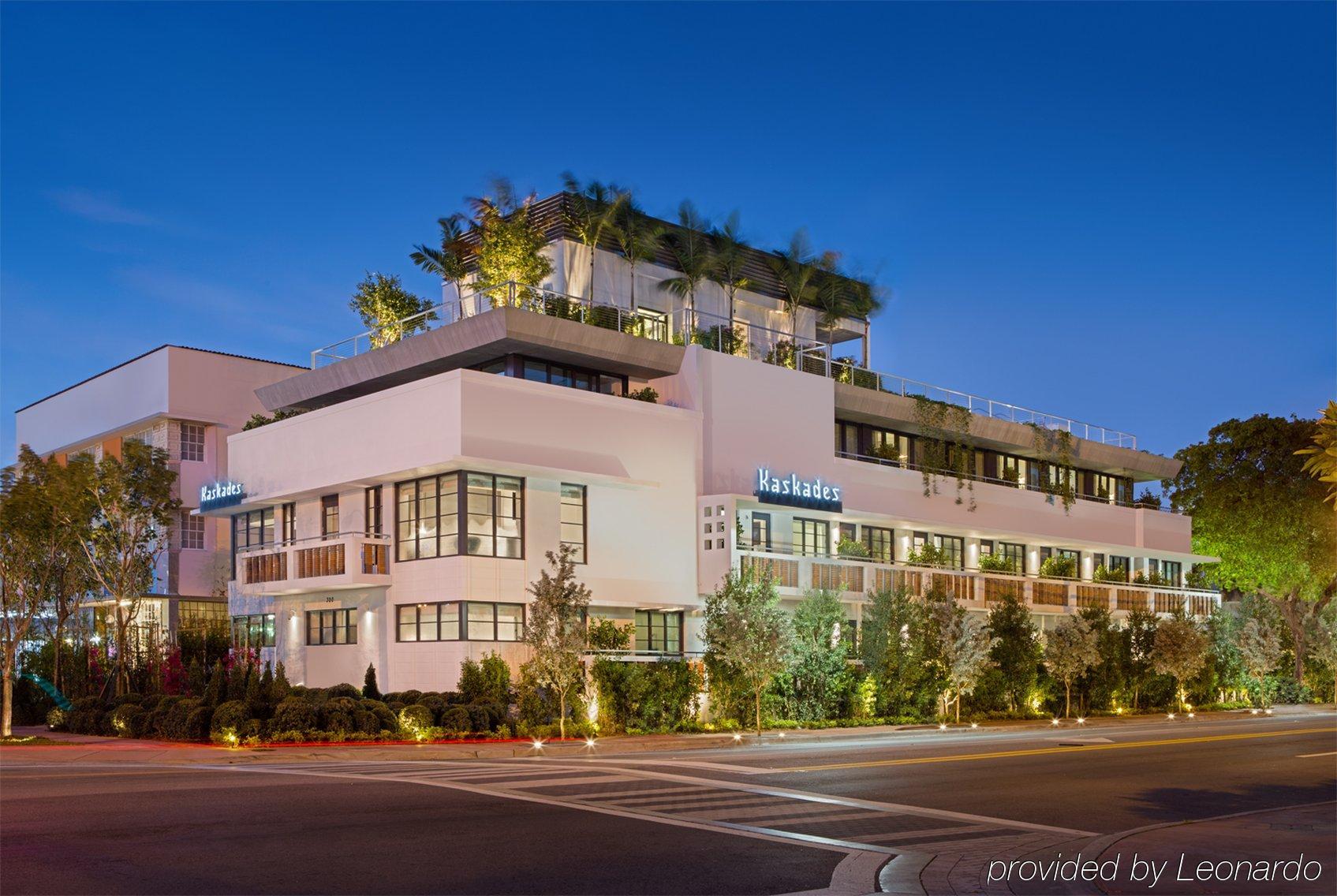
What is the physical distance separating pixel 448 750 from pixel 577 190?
24.7 m

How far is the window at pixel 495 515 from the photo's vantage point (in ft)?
124

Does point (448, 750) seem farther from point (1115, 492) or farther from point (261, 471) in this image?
point (1115, 492)

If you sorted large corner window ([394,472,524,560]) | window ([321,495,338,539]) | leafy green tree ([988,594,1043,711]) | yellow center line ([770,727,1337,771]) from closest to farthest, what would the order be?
yellow center line ([770,727,1337,771])
large corner window ([394,472,524,560])
window ([321,495,338,539])
leafy green tree ([988,594,1043,711])

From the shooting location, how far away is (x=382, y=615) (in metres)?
40.2

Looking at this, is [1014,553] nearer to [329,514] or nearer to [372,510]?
[372,510]

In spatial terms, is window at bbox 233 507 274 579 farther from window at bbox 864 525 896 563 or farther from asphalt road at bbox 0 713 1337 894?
window at bbox 864 525 896 563

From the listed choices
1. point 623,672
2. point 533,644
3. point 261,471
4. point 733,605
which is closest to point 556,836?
point 533,644

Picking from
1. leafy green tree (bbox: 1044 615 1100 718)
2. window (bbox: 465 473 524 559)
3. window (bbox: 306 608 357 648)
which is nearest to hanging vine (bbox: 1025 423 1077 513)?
leafy green tree (bbox: 1044 615 1100 718)

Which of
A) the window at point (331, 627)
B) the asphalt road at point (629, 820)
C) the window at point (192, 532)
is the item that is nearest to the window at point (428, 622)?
the window at point (331, 627)

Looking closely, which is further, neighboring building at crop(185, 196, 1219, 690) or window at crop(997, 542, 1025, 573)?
window at crop(997, 542, 1025, 573)

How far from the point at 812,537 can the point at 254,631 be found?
66.9 feet

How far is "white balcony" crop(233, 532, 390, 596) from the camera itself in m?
39.0

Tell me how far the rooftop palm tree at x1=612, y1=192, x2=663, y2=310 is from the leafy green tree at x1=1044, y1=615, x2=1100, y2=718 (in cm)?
2014

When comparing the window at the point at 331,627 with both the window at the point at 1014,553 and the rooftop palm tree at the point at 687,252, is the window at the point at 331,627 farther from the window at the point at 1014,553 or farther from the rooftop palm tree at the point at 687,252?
the window at the point at 1014,553
